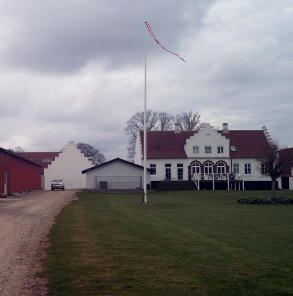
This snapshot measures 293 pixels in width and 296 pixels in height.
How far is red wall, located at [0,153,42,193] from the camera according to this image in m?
35.2

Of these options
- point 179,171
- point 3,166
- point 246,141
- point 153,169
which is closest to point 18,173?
point 3,166

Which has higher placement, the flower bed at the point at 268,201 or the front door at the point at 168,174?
the front door at the point at 168,174

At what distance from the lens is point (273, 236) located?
38.5ft

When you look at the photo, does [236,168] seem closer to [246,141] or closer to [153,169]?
[246,141]

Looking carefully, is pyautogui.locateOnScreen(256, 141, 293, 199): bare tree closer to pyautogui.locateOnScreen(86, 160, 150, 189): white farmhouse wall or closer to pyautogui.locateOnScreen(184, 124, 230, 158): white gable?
pyautogui.locateOnScreen(86, 160, 150, 189): white farmhouse wall

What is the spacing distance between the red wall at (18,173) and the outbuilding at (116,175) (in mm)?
6815

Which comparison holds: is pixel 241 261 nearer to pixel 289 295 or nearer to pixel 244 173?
pixel 289 295

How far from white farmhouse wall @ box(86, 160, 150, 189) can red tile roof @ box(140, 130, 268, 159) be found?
5.17 metres

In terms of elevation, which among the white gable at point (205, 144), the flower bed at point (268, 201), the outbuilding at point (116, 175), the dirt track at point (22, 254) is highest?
the white gable at point (205, 144)

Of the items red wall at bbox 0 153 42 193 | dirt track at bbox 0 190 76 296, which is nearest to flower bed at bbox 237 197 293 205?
dirt track at bbox 0 190 76 296

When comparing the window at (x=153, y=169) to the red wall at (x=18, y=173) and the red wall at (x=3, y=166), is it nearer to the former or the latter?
the red wall at (x=18, y=173)

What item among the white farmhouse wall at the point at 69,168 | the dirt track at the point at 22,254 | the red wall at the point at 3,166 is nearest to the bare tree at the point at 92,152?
the white farmhouse wall at the point at 69,168

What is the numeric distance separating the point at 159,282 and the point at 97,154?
84006mm

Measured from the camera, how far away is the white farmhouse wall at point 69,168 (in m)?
62.2
